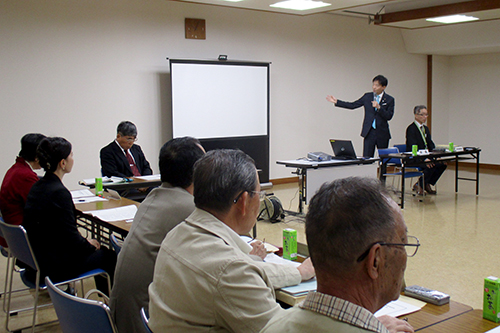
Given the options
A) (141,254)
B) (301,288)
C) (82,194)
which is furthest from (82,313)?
(82,194)

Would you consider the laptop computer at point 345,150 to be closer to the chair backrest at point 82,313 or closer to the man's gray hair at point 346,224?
the chair backrest at point 82,313

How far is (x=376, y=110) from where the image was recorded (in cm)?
760

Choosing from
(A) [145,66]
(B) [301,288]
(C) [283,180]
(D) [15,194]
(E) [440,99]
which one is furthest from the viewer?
(E) [440,99]

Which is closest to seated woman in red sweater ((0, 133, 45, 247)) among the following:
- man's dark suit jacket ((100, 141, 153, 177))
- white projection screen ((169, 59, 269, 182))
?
man's dark suit jacket ((100, 141, 153, 177))

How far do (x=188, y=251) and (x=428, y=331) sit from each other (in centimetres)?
80

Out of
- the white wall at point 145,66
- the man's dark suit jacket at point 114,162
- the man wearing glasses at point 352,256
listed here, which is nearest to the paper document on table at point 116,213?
the man's dark suit jacket at point 114,162

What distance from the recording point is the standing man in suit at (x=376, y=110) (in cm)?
751

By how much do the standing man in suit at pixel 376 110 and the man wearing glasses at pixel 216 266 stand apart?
20.0 ft

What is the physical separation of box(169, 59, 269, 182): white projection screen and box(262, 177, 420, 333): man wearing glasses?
6.51 metres

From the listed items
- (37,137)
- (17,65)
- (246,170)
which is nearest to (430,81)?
(17,65)

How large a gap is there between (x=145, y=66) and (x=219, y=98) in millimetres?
1266

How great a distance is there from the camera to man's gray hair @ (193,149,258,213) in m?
1.63

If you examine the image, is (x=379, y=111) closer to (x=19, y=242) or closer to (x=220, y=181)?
(x=19, y=242)

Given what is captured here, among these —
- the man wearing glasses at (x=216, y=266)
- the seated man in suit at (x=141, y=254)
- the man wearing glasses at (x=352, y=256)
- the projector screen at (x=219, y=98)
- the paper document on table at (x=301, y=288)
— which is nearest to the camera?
the man wearing glasses at (x=352, y=256)
